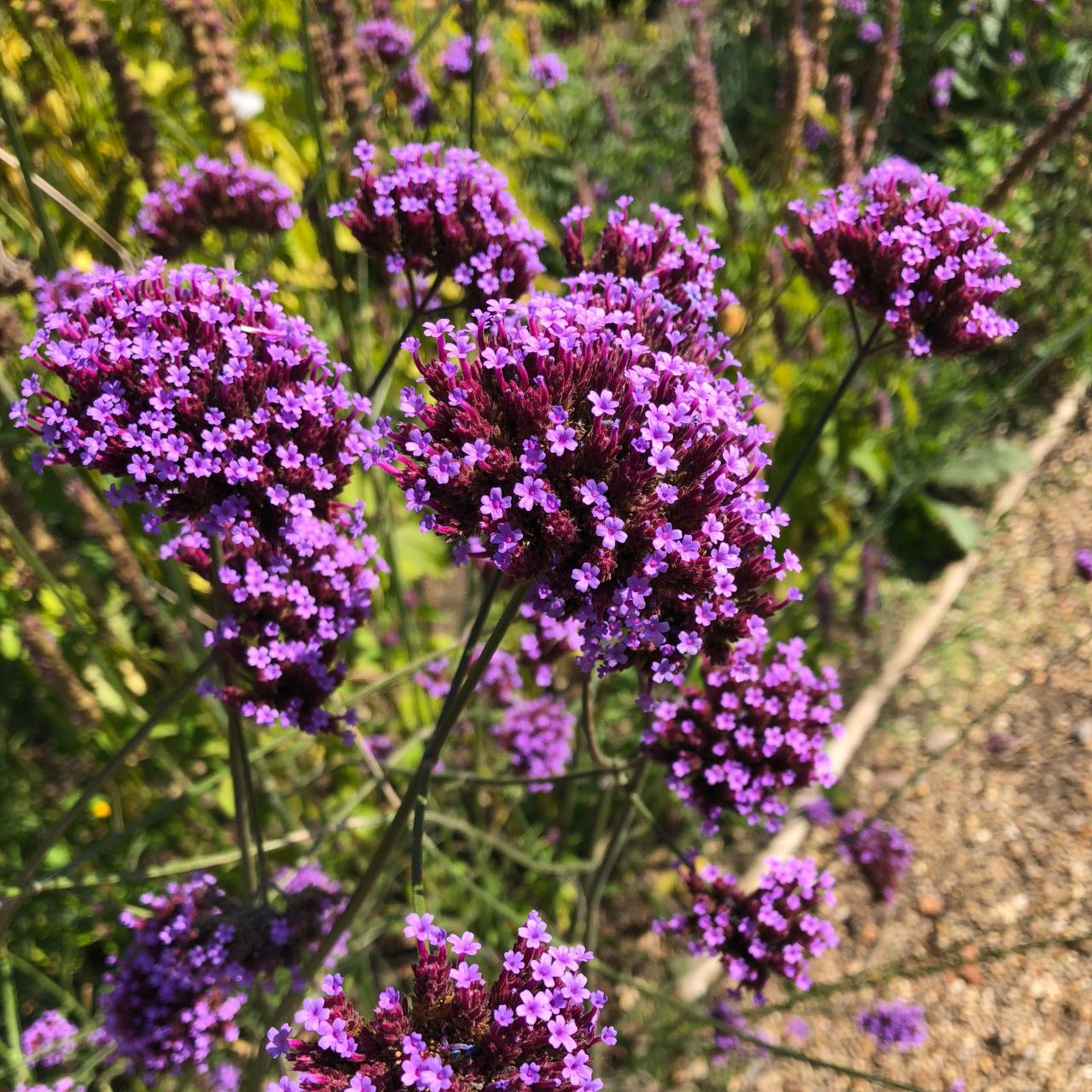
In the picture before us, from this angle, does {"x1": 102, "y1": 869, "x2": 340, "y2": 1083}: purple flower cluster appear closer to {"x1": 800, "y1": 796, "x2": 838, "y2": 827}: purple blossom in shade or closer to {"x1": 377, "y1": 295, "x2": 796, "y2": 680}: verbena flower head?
{"x1": 377, "y1": 295, "x2": 796, "y2": 680}: verbena flower head

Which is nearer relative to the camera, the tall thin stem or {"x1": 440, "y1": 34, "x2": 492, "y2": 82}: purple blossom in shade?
the tall thin stem

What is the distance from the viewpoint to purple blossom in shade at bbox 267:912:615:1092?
108 cm

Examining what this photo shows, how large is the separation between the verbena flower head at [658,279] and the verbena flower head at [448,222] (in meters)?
0.14

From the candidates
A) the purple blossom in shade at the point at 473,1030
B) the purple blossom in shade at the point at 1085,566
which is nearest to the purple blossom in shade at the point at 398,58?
the purple blossom in shade at the point at 1085,566

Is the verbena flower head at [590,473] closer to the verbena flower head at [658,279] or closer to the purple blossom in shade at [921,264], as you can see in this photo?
the verbena flower head at [658,279]

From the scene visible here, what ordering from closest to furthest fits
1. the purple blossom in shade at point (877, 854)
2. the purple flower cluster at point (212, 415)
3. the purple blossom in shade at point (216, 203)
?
the purple flower cluster at point (212, 415) → the purple blossom in shade at point (216, 203) → the purple blossom in shade at point (877, 854)

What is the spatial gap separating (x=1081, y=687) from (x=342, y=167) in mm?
3667

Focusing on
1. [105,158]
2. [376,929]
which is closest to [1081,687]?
[376,929]

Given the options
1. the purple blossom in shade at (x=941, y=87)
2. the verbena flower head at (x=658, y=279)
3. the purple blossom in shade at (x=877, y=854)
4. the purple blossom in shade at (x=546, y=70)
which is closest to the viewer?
the verbena flower head at (x=658, y=279)

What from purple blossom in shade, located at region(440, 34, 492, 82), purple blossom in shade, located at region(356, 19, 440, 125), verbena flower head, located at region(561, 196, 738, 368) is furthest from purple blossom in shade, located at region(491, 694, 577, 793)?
purple blossom in shade, located at region(440, 34, 492, 82)

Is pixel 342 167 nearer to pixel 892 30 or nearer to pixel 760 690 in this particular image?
pixel 892 30

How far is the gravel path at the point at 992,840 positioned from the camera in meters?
2.78

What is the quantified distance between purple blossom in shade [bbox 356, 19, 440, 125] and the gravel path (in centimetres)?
282

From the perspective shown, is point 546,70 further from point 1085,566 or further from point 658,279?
point 1085,566
